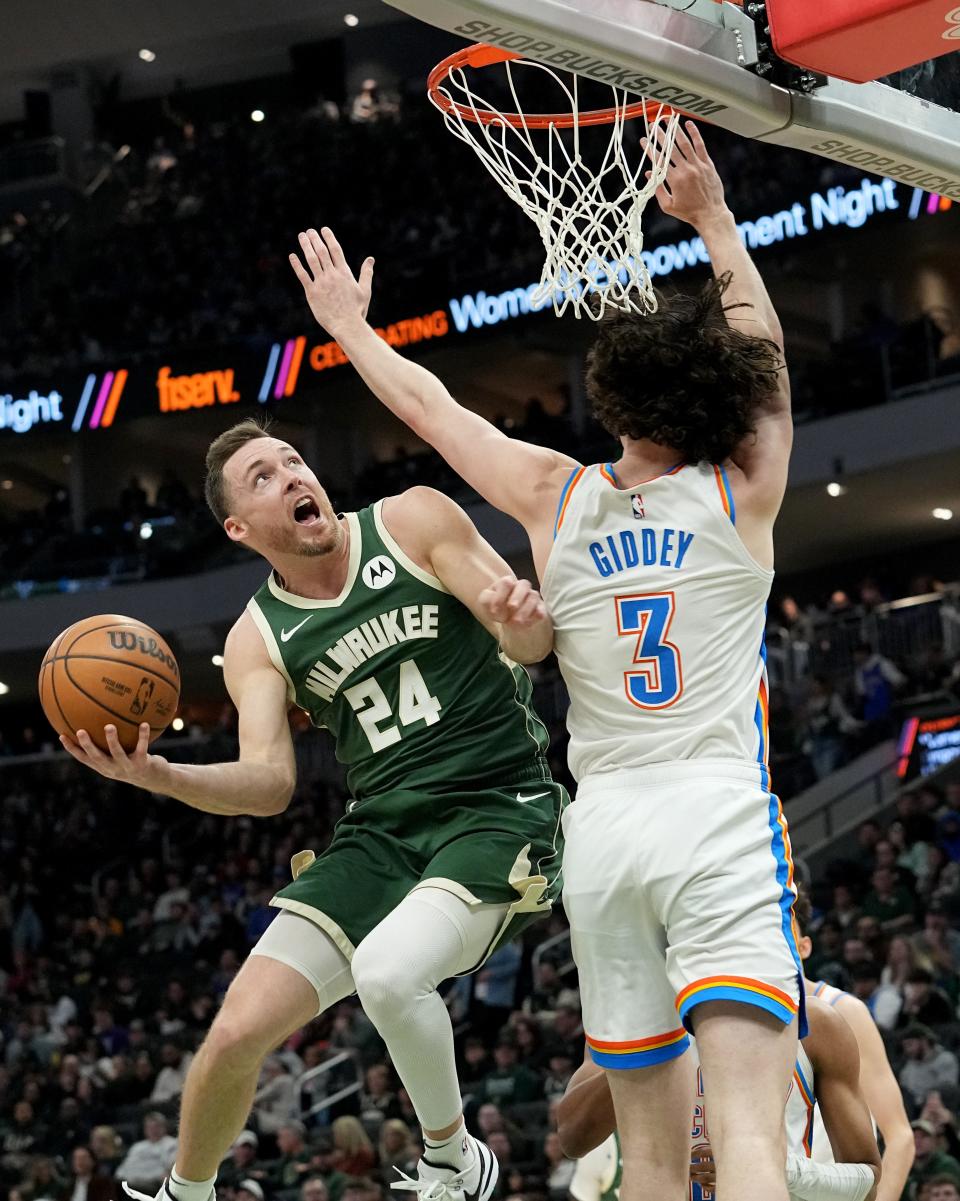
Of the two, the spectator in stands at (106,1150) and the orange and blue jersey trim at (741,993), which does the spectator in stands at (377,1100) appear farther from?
the orange and blue jersey trim at (741,993)

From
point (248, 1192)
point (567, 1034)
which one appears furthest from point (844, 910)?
point (248, 1192)

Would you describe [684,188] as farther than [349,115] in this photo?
No

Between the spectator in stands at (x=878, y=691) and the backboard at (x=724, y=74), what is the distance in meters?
12.4

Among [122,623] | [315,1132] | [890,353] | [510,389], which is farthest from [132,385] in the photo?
[122,623]

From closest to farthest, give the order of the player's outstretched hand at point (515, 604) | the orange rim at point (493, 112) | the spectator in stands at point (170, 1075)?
the player's outstretched hand at point (515, 604) → the orange rim at point (493, 112) → the spectator in stands at point (170, 1075)

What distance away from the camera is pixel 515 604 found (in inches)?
149

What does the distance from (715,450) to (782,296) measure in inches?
833

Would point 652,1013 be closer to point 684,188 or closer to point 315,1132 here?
point 684,188

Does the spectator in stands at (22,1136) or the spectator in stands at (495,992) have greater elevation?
the spectator in stands at (495,992)

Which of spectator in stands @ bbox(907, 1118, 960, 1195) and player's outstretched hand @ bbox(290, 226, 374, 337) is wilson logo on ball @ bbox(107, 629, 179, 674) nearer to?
player's outstretched hand @ bbox(290, 226, 374, 337)

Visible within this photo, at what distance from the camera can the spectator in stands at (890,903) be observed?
41.8ft

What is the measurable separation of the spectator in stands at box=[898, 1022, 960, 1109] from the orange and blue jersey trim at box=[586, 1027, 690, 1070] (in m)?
7.12

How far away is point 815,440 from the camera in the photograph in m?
20.1

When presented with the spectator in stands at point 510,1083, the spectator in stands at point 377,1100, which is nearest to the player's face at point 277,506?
the spectator in stands at point 510,1083
